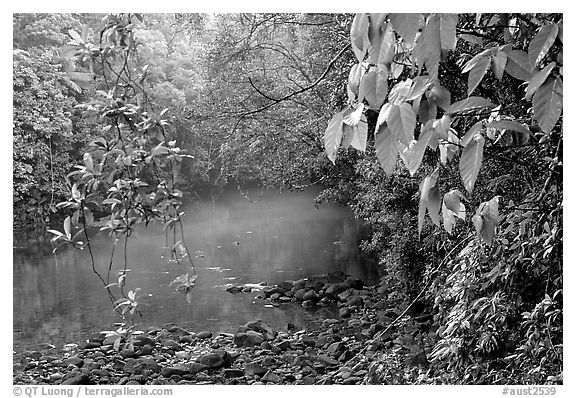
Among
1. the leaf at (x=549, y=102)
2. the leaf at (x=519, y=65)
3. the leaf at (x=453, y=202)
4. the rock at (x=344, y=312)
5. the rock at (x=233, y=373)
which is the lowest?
the rock at (x=233, y=373)

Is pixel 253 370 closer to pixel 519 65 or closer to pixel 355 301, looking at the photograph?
pixel 355 301

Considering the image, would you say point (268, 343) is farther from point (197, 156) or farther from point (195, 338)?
point (197, 156)

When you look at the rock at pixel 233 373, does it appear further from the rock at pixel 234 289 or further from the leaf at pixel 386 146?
the leaf at pixel 386 146

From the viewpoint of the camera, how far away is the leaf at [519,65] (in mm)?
666

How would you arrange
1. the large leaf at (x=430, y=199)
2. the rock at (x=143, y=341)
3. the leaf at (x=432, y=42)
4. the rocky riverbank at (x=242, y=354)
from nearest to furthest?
1. the leaf at (x=432, y=42)
2. the large leaf at (x=430, y=199)
3. the rocky riverbank at (x=242, y=354)
4. the rock at (x=143, y=341)

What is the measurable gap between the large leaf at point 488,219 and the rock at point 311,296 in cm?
389

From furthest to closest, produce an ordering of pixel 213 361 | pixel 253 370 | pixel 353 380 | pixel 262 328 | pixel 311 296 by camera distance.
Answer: pixel 311 296 < pixel 262 328 < pixel 213 361 < pixel 253 370 < pixel 353 380

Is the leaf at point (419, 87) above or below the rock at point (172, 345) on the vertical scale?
above

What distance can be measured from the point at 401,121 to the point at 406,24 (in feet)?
0.31

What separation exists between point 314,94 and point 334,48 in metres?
0.37

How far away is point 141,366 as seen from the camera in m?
3.62

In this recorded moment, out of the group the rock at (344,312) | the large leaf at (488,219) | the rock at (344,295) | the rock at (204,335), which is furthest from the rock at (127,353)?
the large leaf at (488,219)

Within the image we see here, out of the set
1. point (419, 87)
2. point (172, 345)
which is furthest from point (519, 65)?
point (172, 345)
